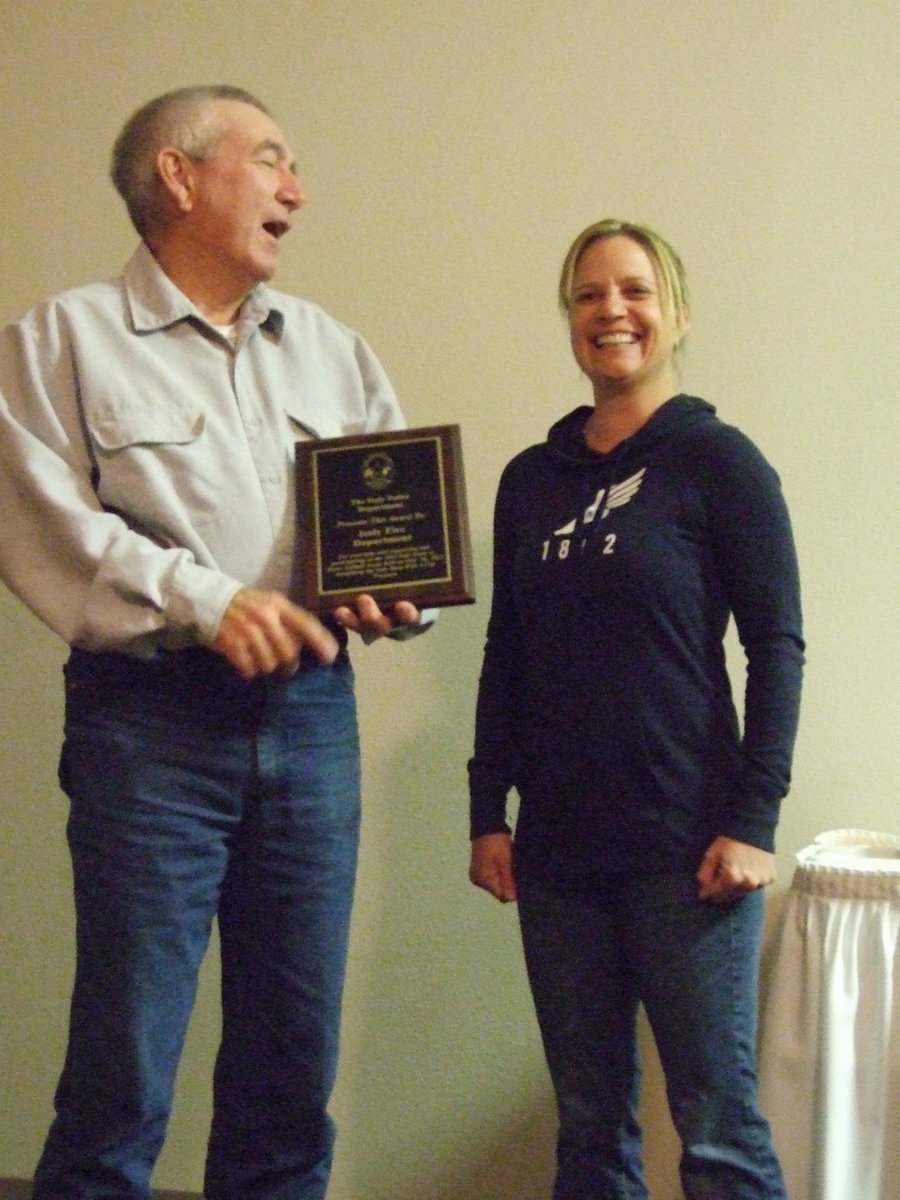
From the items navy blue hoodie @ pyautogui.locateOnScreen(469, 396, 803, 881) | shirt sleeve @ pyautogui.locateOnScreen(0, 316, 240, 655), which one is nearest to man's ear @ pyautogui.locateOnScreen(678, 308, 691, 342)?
navy blue hoodie @ pyautogui.locateOnScreen(469, 396, 803, 881)

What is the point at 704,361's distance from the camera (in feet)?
5.46

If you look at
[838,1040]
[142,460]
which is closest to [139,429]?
[142,460]

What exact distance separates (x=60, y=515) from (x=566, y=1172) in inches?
34.0

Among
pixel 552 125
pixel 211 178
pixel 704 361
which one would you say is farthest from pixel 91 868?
pixel 552 125

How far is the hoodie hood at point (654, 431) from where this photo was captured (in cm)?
117

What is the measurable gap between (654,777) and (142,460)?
617 mm

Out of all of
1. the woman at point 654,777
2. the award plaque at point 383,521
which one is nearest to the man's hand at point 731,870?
the woman at point 654,777

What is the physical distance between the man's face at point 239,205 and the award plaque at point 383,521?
0.76 ft

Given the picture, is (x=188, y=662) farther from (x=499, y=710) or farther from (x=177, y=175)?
(x=177, y=175)

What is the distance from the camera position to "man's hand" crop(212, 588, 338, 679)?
3.36 ft

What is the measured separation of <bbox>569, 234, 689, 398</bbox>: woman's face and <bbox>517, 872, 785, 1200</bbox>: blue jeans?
1.83 feet

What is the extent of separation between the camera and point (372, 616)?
1.12 metres

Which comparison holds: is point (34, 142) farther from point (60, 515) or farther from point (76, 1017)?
point (76, 1017)

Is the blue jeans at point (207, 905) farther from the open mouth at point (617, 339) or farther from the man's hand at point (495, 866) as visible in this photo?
the open mouth at point (617, 339)
